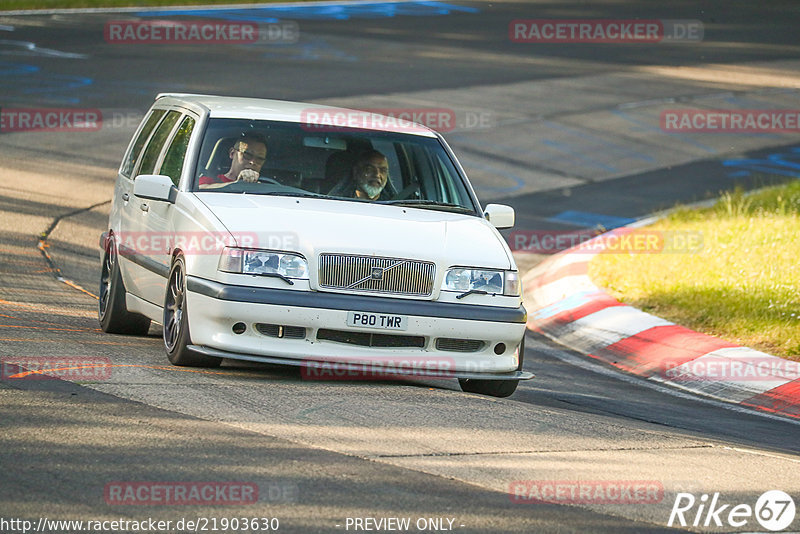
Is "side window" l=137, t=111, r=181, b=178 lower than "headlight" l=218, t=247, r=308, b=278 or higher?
higher

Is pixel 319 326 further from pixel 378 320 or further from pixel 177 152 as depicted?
pixel 177 152

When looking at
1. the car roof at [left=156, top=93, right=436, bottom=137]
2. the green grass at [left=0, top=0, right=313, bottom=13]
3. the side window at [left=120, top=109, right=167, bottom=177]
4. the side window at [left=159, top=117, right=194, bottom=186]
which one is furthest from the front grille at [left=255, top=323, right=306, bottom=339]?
the green grass at [left=0, top=0, right=313, bottom=13]

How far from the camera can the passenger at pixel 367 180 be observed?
26.9 feet

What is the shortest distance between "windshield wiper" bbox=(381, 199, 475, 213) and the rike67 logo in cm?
300

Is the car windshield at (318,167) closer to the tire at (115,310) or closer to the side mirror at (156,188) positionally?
the side mirror at (156,188)

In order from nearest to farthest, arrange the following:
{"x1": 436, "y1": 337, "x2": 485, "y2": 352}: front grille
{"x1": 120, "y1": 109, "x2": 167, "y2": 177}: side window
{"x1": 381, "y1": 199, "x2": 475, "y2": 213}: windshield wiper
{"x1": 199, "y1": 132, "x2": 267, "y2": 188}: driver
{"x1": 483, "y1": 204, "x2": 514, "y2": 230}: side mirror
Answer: {"x1": 436, "y1": 337, "x2": 485, "y2": 352}: front grille, {"x1": 199, "y1": 132, "x2": 267, "y2": 188}: driver, {"x1": 381, "y1": 199, "x2": 475, "y2": 213}: windshield wiper, {"x1": 483, "y1": 204, "x2": 514, "y2": 230}: side mirror, {"x1": 120, "y1": 109, "x2": 167, "y2": 177}: side window

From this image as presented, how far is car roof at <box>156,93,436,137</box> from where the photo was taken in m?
8.38

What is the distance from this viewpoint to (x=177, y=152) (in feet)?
27.8

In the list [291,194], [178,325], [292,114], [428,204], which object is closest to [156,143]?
[292,114]

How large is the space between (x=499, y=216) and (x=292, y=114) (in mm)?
1527

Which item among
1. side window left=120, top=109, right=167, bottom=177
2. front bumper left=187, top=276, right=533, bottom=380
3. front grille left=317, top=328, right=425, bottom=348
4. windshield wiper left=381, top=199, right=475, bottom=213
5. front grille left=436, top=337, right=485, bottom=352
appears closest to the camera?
front bumper left=187, top=276, right=533, bottom=380

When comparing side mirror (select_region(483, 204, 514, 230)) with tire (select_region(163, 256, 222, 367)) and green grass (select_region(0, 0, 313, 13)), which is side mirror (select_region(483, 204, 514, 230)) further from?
green grass (select_region(0, 0, 313, 13))

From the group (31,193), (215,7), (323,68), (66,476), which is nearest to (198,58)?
(323,68)

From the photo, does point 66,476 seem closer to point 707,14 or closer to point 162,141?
point 162,141
